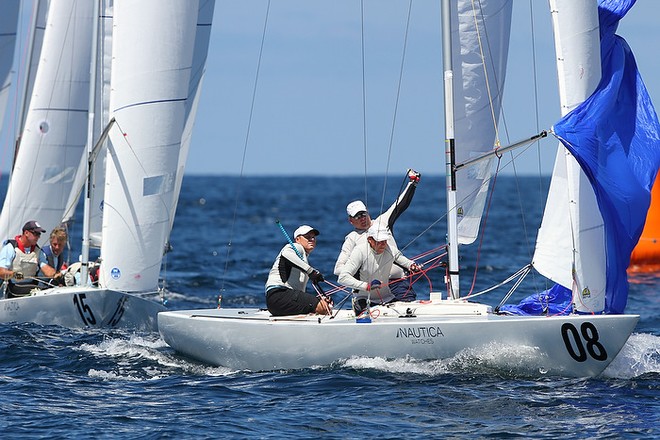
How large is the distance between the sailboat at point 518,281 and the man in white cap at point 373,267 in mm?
279

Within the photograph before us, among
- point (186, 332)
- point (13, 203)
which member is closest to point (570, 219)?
point (186, 332)

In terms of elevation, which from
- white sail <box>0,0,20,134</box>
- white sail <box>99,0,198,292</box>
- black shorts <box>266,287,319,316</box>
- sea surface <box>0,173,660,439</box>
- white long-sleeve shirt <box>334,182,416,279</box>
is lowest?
sea surface <box>0,173,660,439</box>

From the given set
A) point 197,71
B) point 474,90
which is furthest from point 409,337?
point 197,71

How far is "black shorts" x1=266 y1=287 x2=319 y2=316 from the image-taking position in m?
11.7

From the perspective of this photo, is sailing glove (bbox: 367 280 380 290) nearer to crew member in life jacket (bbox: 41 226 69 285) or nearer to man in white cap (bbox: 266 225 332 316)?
man in white cap (bbox: 266 225 332 316)

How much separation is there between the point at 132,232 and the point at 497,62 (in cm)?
511

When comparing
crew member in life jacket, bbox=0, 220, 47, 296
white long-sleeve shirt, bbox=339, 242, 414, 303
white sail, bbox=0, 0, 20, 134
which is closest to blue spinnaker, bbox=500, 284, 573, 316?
white long-sleeve shirt, bbox=339, 242, 414, 303

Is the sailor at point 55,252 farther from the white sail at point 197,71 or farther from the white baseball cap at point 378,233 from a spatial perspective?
the white baseball cap at point 378,233

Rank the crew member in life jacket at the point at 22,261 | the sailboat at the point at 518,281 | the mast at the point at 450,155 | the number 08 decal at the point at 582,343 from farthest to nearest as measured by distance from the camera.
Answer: the crew member in life jacket at the point at 22,261 → the mast at the point at 450,155 → the sailboat at the point at 518,281 → the number 08 decal at the point at 582,343

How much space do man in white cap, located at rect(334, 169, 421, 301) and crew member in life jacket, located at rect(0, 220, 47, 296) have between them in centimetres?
537

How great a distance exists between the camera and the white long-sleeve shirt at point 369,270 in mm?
11352

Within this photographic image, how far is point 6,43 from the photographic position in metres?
19.0

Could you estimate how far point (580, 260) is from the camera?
36.0 ft

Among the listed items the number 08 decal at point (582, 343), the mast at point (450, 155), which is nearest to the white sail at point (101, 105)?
the mast at point (450, 155)
